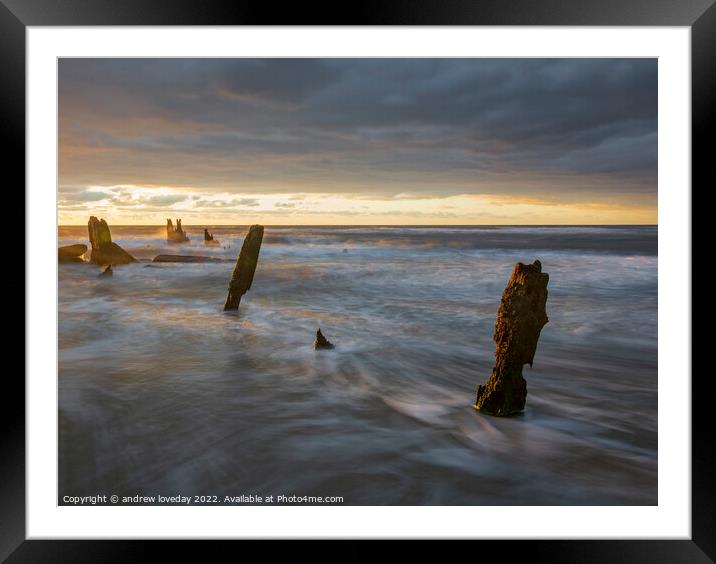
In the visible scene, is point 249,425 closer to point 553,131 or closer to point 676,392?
point 676,392

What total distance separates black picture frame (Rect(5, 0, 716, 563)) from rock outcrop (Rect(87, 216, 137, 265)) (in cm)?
1213

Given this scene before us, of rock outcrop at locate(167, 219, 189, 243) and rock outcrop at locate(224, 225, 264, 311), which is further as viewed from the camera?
rock outcrop at locate(167, 219, 189, 243)

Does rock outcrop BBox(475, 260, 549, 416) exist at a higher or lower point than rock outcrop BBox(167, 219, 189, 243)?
lower

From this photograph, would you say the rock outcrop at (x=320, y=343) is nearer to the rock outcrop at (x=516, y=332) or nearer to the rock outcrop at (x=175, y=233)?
the rock outcrop at (x=516, y=332)

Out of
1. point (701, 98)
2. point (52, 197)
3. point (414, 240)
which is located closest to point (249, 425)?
point (52, 197)

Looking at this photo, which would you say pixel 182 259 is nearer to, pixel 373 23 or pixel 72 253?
pixel 72 253

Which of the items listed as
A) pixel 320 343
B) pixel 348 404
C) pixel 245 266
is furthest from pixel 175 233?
pixel 348 404

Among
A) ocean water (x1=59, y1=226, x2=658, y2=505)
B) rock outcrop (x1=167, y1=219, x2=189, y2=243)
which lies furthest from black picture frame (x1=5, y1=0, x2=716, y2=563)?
rock outcrop (x1=167, y1=219, x2=189, y2=243)

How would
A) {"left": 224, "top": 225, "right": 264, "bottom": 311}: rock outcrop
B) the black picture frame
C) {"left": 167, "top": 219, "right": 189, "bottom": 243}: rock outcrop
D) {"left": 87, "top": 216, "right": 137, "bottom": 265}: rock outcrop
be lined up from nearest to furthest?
the black picture frame
{"left": 224, "top": 225, "right": 264, "bottom": 311}: rock outcrop
{"left": 87, "top": 216, "right": 137, "bottom": 265}: rock outcrop
{"left": 167, "top": 219, "right": 189, "bottom": 243}: rock outcrop

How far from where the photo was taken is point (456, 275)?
1585cm

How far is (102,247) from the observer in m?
14.5

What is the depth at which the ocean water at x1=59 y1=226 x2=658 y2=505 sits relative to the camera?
370 centimetres

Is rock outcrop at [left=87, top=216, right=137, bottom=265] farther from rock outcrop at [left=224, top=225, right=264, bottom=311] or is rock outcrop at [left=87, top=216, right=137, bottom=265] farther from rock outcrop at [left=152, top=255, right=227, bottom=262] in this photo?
rock outcrop at [left=224, top=225, right=264, bottom=311]

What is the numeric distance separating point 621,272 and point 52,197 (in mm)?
13878
